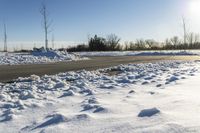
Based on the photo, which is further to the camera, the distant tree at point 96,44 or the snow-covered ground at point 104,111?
the distant tree at point 96,44

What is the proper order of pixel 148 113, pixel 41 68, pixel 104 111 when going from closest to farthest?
pixel 148 113, pixel 104 111, pixel 41 68

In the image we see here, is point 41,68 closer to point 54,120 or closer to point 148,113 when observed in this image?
point 54,120

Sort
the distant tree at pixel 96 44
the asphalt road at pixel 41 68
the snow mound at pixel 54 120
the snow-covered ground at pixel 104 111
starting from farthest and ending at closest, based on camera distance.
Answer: the distant tree at pixel 96 44 → the asphalt road at pixel 41 68 → the snow mound at pixel 54 120 → the snow-covered ground at pixel 104 111

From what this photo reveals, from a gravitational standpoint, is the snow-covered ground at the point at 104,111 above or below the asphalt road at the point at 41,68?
above

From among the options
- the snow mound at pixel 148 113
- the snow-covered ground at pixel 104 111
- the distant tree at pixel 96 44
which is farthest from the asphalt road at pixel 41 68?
the distant tree at pixel 96 44

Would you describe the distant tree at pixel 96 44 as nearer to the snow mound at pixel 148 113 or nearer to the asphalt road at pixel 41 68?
the asphalt road at pixel 41 68

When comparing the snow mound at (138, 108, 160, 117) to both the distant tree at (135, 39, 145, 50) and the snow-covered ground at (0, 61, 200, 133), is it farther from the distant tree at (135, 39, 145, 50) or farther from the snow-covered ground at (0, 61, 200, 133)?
the distant tree at (135, 39, 145, 50)

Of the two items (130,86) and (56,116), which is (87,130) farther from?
(130,86)

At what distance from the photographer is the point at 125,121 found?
4297 millimetres

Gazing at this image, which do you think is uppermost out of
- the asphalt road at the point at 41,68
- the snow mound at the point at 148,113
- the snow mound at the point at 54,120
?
the snow mound at the point at 148,113

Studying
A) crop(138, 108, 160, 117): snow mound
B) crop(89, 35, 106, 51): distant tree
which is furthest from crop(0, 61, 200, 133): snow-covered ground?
crop(89, 35, 106, 51): distant tree

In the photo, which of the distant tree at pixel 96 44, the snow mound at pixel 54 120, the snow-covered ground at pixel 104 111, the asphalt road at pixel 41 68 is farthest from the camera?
the distant tree at pixel 96 44

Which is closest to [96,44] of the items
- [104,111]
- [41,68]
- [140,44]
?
[140,44]

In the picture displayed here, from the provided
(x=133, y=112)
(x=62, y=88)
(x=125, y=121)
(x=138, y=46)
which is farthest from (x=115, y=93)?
(x=138, y=46)
